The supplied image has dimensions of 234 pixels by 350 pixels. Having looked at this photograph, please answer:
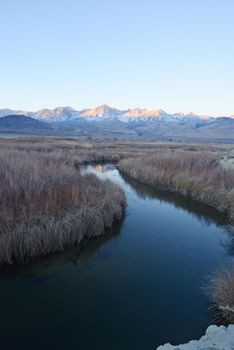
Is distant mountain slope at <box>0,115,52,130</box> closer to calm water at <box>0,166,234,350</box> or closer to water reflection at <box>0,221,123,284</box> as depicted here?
water reflection at <box>0,221,123,284</box>

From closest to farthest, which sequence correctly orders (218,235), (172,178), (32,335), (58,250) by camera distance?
(32,335)
(58,250)
(218,235)
(172,178)

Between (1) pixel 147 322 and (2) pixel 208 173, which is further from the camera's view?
(2) pixel 208 173

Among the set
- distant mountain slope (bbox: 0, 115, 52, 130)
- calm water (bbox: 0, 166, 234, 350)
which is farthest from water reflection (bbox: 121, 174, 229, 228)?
distant mountain slope (bbox: 0, 115, 52, 130)

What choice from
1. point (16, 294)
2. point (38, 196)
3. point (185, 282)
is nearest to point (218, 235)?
point (185, 282)

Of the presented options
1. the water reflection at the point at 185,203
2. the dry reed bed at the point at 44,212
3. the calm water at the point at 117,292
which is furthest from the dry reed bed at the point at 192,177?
the dry reed bed at the point at 44,212

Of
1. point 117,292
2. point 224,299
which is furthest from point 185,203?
point 224,299

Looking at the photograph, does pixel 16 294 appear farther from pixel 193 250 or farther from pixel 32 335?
pixel 193 250

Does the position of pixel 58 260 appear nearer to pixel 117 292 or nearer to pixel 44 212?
pixel 44 212

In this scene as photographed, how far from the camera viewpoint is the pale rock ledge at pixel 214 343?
4316 millimetres

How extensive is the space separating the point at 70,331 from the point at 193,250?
5155 mm

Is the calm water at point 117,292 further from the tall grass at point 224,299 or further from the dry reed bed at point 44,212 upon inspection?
the dry reed bed at point 44,212

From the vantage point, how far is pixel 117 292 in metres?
7.32

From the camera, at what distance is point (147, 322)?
6.21m

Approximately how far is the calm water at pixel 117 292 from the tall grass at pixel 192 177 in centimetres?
403
